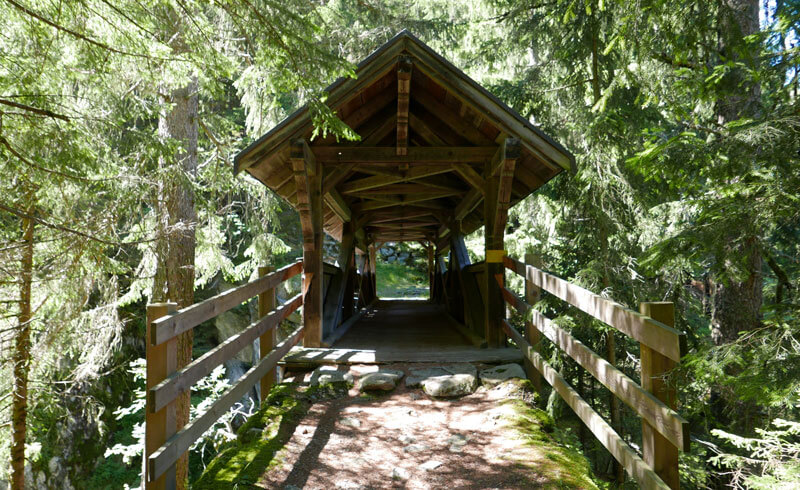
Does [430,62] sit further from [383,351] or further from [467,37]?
[467,37]

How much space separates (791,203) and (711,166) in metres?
0.79

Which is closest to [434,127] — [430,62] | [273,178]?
[430,62]

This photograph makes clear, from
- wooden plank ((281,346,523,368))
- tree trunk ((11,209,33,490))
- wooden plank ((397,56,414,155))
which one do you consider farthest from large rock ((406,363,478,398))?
tree trunk ((11,209,33,490))

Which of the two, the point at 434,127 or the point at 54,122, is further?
the point at 434,127

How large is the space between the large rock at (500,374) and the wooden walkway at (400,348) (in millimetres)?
238

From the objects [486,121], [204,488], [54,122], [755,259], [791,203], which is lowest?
[204,488]

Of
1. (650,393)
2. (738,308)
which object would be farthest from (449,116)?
(650,393)

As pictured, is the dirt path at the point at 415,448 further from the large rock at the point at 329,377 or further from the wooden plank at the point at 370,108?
the wooden plank at the point at 370,108

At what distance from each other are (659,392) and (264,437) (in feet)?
9.74

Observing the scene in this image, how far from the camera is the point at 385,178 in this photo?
27.8 feet

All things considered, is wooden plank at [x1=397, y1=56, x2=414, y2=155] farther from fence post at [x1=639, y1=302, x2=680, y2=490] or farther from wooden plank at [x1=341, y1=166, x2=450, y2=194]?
fence post at [x1=639, y1=302, x2=680, y2=490]

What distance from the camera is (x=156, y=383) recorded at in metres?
2.84

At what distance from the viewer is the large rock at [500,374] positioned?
5533 millimetres

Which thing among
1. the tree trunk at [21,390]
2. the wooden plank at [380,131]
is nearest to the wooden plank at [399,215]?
the wooden plank at [380,131]
